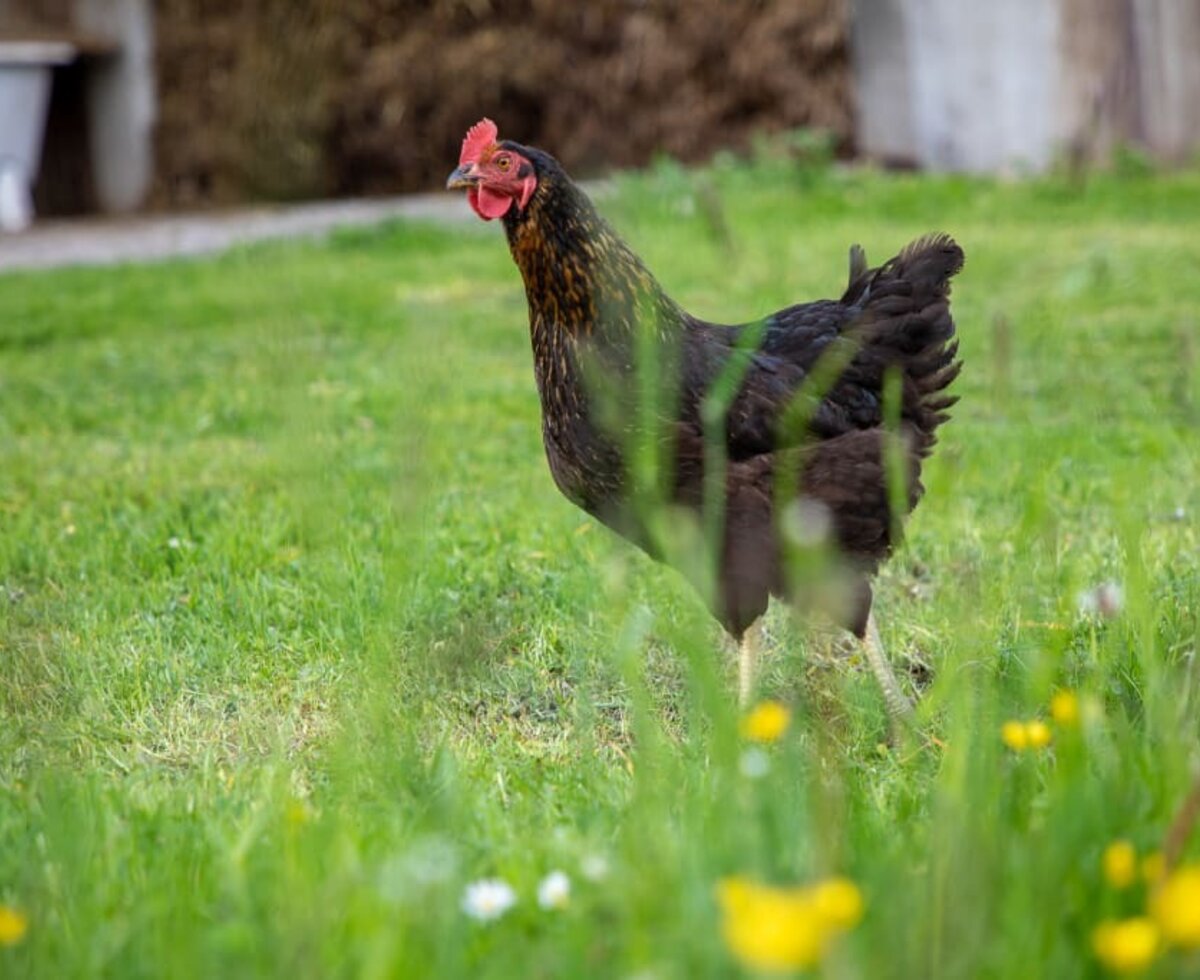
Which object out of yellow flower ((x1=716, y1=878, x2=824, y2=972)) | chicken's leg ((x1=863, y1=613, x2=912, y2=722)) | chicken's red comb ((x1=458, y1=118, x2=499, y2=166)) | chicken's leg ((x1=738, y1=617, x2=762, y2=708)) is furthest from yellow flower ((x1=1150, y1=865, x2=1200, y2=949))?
chicken's red comb ((x1=458, y1=118, x2=499, y2=166))

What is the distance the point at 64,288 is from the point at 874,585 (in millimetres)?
5883

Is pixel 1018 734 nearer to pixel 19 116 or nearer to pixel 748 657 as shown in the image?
pixel 748 657

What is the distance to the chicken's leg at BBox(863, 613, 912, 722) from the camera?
11.0ft

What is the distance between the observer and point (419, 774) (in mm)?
2594

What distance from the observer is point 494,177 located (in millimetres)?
3510

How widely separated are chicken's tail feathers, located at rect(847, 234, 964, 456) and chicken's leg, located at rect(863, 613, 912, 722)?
1.49 feet

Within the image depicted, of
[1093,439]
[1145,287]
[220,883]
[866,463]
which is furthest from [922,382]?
[1145,287]

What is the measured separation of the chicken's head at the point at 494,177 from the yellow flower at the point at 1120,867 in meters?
1.98

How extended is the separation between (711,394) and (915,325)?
25.9 inches

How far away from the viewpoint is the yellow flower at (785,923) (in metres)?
1.28

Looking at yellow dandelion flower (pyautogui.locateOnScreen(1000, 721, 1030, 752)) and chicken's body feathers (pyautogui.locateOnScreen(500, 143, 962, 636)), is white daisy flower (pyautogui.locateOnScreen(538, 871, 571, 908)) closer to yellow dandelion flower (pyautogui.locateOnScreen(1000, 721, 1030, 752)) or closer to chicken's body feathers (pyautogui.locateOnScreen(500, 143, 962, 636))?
yellow dandelion flower (pyautogui.locateOnScreen(1000, 721, 1030, 752))

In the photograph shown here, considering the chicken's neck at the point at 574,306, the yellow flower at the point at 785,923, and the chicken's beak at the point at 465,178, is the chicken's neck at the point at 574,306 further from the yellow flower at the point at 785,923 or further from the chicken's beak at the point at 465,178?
the yellow flower at the point at 785,923

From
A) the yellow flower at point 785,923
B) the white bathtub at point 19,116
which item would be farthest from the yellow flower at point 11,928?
the white bathtub at point 19,116

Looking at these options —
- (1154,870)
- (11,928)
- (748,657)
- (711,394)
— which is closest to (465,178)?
(711,394)
